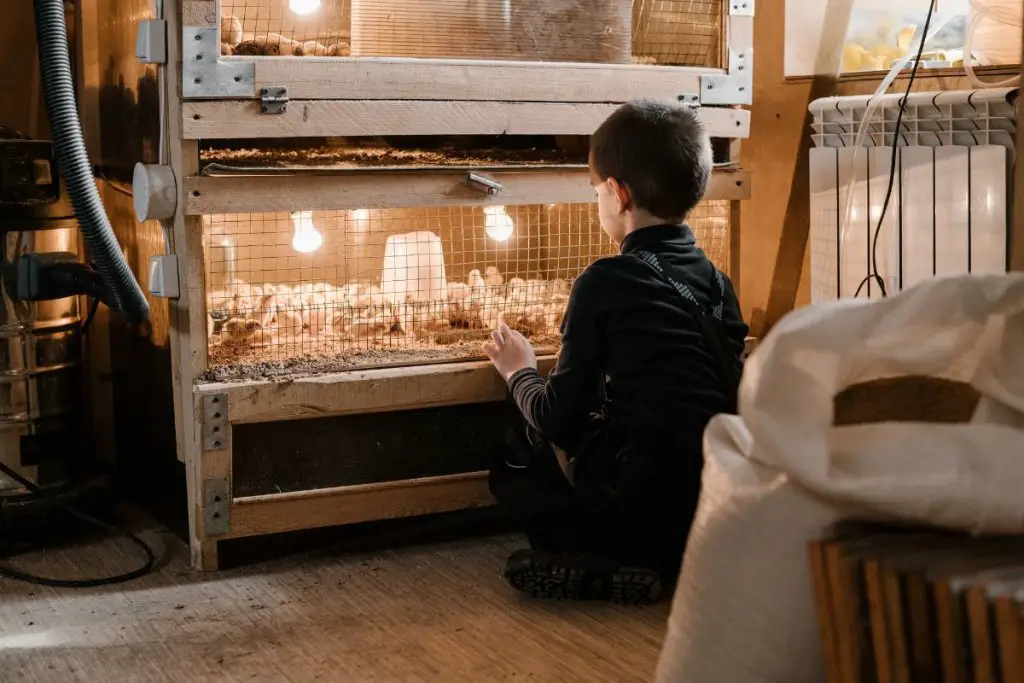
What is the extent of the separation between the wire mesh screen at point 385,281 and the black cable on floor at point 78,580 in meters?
0.42

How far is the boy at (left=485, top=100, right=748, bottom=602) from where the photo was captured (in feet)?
6.72

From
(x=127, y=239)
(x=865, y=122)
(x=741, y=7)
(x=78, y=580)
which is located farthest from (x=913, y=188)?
(x=78, y=580)

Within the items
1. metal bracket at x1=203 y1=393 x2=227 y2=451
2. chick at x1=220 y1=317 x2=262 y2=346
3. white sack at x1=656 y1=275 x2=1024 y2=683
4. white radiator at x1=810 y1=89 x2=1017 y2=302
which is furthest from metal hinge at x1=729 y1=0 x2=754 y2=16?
white sack at x1=656 y1=275 x2=1024 y2=683

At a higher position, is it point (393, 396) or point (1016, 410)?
point (1016, 410)

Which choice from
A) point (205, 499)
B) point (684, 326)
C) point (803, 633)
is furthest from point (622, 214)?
point (803, 633)

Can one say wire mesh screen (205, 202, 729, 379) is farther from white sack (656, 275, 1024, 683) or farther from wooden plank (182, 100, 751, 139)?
white sack (656, 275, 1024, 683)

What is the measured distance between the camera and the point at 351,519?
2.35 m

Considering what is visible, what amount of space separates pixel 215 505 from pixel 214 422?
0.53 ft

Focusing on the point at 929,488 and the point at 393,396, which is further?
the point at 393,396

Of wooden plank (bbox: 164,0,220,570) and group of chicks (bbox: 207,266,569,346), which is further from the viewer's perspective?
group of chicks (bbox: 207,266,569,346)

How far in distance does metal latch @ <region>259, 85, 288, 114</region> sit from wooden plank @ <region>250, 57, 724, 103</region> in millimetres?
14

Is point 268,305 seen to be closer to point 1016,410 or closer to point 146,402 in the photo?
point 146,402

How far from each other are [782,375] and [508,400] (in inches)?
51.6

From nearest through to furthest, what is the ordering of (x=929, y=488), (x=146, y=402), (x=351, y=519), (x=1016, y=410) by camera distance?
1. (x=929, y=488)
2. (x=1016, y=410)
3. (x=351, y=519)
4. (x=146, y=402)
